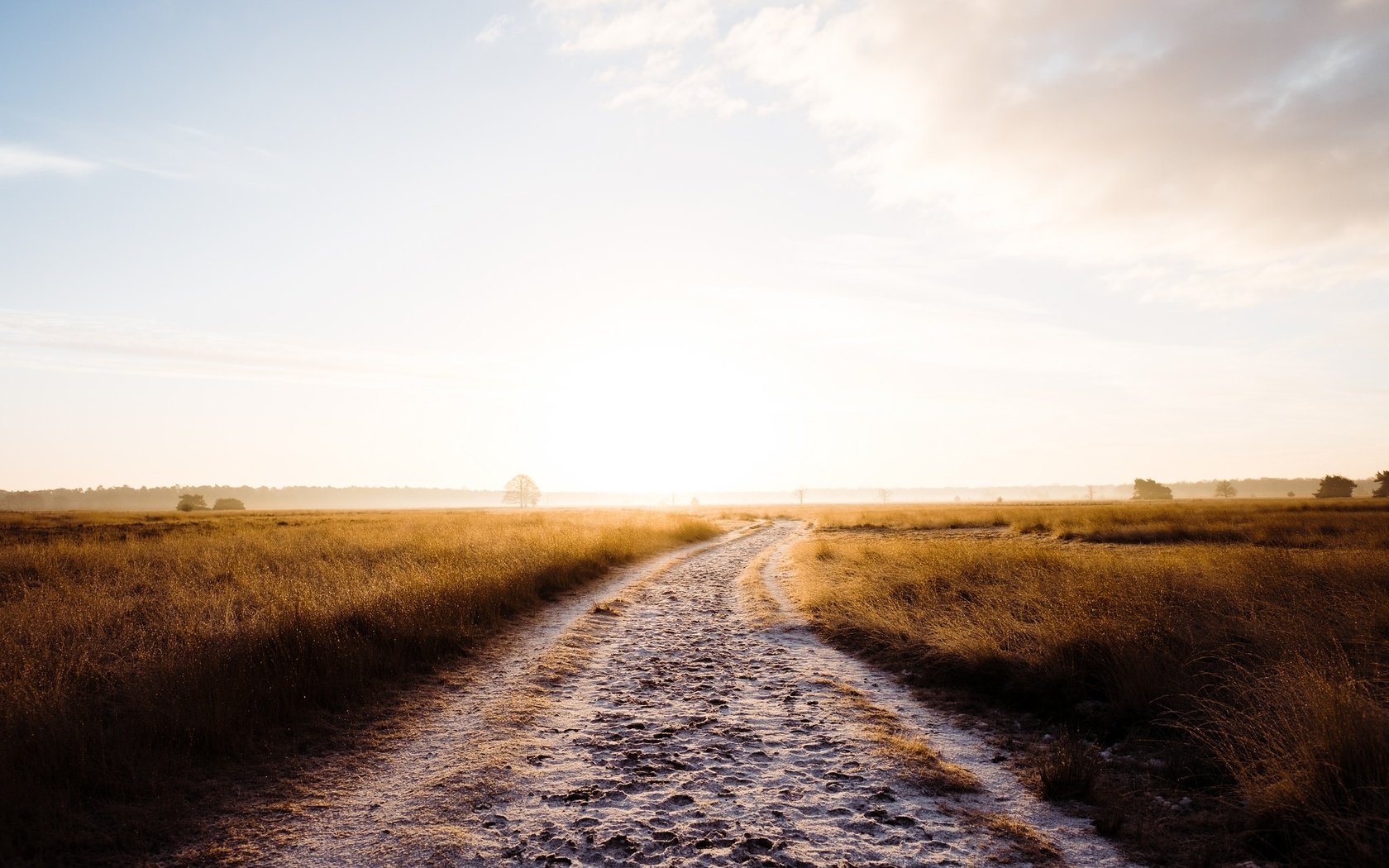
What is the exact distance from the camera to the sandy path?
4.79 meters

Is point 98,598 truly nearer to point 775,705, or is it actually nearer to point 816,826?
point 775,705

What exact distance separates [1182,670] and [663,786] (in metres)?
6.67

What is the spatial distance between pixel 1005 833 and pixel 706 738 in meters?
3.25

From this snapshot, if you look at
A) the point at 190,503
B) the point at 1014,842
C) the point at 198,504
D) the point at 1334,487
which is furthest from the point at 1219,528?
the point at 198,504

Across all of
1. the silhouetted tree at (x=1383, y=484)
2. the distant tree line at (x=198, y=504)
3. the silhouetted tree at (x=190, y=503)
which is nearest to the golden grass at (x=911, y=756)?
the silhouetted tree at (x=1383, y=484)

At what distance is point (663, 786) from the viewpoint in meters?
5.89

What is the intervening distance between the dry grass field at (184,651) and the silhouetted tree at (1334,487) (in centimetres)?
12378

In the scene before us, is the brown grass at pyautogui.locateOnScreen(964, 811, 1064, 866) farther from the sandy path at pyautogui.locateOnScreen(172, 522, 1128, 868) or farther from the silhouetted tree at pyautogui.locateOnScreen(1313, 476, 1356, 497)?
the silhouetted tree at pyautogui.locateOnScreen(1313, 476, 1356, 497)

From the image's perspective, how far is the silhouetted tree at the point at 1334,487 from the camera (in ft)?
301

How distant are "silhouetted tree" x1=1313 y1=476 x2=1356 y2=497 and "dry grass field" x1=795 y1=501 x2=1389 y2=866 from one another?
111592 mm

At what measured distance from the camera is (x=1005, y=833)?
5.05 m

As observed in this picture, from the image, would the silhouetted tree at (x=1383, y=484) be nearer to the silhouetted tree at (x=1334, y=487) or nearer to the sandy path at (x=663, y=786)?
the silhouetted tree at (x=1334, y=487)

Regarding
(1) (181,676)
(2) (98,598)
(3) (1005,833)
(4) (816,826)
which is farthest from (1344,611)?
(2) (98,598)

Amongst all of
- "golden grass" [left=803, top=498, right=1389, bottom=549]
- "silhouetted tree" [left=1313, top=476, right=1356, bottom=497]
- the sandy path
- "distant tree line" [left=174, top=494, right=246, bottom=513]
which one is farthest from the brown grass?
"distant tree line" [left=174, top=494, right=246, bottom=513]
